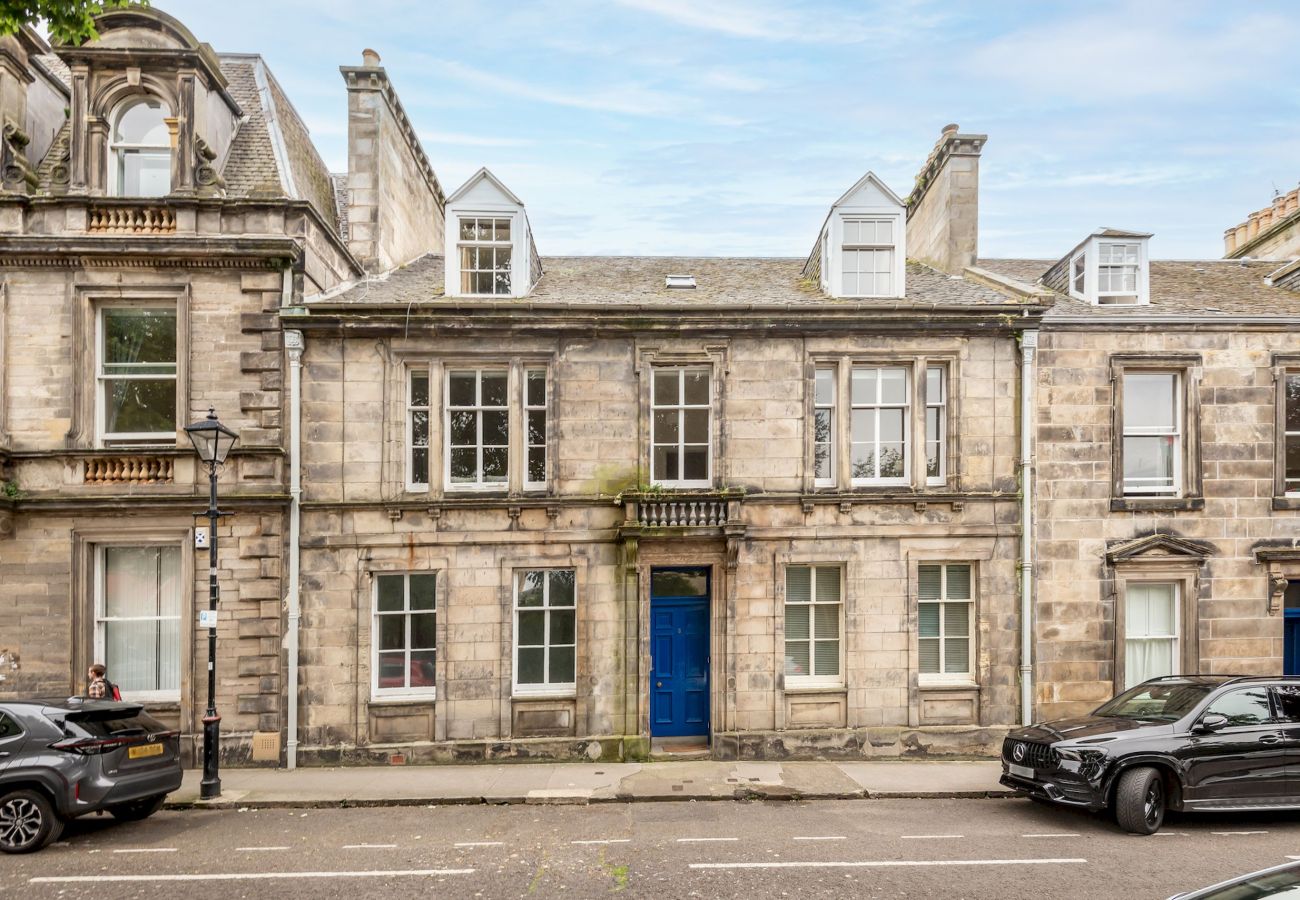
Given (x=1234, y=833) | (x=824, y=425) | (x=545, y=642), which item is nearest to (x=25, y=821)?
(x=545, y=642)

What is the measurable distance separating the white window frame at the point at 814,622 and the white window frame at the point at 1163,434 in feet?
18.5

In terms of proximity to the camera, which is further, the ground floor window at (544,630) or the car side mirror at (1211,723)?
the ground floor window at (544,630)

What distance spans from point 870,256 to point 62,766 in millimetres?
14658

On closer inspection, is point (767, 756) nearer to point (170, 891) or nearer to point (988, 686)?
point (988, 686)

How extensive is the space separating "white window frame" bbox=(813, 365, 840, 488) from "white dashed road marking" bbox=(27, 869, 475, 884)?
28.8ft

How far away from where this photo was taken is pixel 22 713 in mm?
9914

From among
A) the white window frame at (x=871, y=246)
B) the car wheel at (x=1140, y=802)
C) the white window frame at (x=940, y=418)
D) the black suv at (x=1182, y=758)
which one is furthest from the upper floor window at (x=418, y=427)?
the car wheel at (x=1140, y=802)

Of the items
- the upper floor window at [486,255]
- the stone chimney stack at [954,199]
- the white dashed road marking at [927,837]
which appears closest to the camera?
the white dashed road marking at [927,837]

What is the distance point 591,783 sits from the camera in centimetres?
1265

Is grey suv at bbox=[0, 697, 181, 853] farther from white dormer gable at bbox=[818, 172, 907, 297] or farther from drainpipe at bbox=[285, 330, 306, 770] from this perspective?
white dormer gable at bbox=[818, 172, 907, 297]

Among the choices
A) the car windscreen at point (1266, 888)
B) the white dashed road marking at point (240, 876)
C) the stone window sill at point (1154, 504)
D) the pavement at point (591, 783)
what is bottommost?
the pavement at point (591, 783)

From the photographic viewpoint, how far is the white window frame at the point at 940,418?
1494 centimetres

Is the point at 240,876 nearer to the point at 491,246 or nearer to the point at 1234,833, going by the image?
the point at 491,246

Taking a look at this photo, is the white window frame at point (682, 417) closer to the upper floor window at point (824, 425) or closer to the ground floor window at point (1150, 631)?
the upper floor window at point (824, 425)
